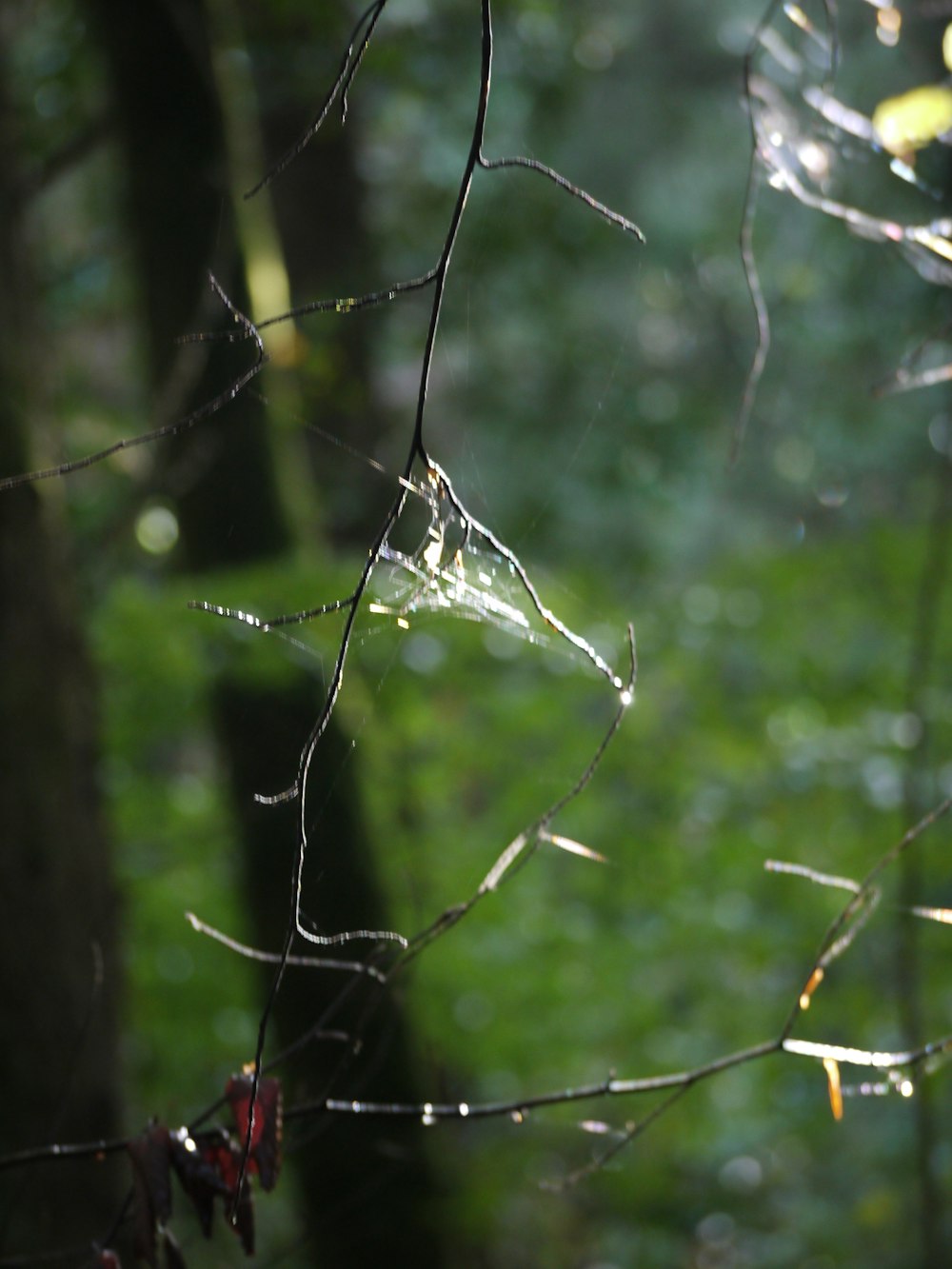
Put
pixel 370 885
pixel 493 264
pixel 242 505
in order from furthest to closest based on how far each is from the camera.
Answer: pixel 493 264
pixel 242 505
pixel 370 885

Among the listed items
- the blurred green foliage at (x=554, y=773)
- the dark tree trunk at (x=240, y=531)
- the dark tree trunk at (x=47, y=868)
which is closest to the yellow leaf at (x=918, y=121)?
the blurred green foliage at (x=554, y=773)

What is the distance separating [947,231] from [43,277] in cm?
431

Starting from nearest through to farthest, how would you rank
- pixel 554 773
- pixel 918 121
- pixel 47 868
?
pixel 918 121
pixel 47 868
pixel 554 773

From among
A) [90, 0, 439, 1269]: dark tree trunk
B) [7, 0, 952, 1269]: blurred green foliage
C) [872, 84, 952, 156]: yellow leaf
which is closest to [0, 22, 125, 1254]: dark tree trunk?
[7, 0, 952, 1269]: blurred green foliage

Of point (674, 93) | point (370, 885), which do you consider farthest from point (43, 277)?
point (674, 93)

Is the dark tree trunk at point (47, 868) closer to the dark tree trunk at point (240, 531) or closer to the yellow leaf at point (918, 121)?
the dark tree trunk at point (240, 531)

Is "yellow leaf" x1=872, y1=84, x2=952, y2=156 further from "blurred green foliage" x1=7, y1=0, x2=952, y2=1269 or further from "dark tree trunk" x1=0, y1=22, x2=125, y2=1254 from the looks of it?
"dark tree trunk" x1=0, y1=22, x2=125, y2=1254

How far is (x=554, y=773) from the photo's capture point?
152 inches

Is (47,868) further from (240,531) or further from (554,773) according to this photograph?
(554,773)

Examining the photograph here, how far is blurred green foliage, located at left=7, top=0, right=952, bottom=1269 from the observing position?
361 cm

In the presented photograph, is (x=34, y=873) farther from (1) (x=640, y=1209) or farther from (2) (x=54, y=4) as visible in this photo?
(2) (x=54, y=4)

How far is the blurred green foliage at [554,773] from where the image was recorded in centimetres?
361

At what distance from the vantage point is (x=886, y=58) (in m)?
8.75

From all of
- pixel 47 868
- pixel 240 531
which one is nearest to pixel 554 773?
pixel 240 531
